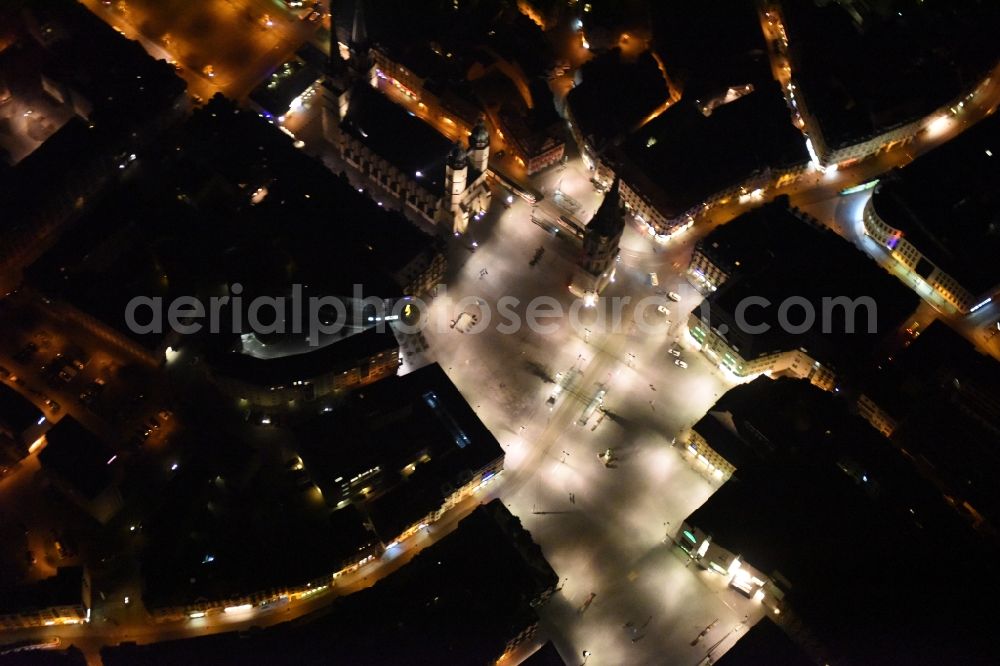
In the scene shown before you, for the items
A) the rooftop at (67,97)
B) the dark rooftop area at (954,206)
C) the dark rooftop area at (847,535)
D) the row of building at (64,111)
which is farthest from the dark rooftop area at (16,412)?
the dark rooftop area at (954,206)

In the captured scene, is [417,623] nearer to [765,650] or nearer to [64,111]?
[765,650]

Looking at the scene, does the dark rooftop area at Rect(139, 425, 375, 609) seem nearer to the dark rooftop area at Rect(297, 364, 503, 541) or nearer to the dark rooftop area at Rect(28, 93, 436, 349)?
the dark rooftop area at Rect(297, 364, 503, 541)

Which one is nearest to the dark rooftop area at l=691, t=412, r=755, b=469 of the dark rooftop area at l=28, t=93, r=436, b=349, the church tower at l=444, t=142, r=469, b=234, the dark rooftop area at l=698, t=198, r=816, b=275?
the dark rooftop area at l=698, t=198, r=816, b=275

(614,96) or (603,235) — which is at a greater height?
(614,96)

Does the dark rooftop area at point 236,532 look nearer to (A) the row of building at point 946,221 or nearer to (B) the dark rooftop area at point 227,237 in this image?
(B) the dark rooftop area at point 227,237

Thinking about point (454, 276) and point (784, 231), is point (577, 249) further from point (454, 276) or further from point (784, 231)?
point (784, 231)

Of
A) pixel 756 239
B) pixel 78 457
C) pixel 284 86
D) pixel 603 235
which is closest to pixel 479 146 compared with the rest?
pixel 603 235
